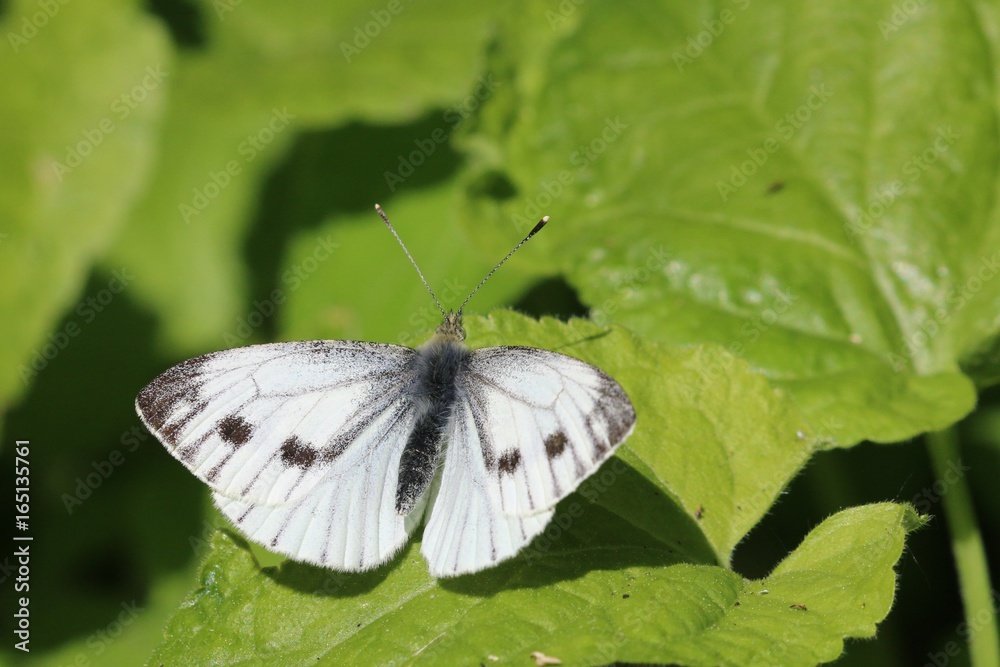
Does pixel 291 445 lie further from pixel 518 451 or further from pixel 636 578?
pixel 636 578

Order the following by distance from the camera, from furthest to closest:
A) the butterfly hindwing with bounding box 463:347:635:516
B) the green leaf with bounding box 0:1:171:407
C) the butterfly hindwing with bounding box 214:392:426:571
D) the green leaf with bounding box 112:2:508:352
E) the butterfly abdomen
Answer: the green leaf with bounding box 112:2:508:352
the green leaf with bounding box 0:1:171:407
the butterfly abdomen
the butterfly hindwing with bounding box 214:392:426:571
the butterfly hindwing with bounding box 463:347:635:516

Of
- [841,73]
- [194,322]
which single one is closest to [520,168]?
[841,73]

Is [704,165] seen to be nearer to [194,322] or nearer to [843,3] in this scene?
[843,3]

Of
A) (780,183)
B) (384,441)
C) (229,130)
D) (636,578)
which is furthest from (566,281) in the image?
(229,130)

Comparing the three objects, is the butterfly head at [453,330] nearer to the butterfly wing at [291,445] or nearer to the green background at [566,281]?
the green background at [566,281]

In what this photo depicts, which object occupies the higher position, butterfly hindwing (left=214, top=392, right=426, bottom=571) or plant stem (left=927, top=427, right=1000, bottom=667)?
butterfly hindwing (left=214, top=392, right=426, bottom=571)

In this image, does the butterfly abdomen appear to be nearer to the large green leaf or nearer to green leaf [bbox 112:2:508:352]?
the large green leaf

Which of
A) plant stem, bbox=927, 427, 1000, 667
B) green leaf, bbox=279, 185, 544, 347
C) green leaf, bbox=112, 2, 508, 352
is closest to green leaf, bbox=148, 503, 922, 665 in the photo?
plant stem, bbox=927, 427, 1000, 667

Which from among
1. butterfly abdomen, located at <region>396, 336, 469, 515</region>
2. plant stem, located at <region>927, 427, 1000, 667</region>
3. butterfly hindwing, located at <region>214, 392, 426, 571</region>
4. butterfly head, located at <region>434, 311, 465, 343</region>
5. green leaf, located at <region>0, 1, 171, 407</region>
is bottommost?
plant stem, located at <region>927, 427, 1000, 667</region>
